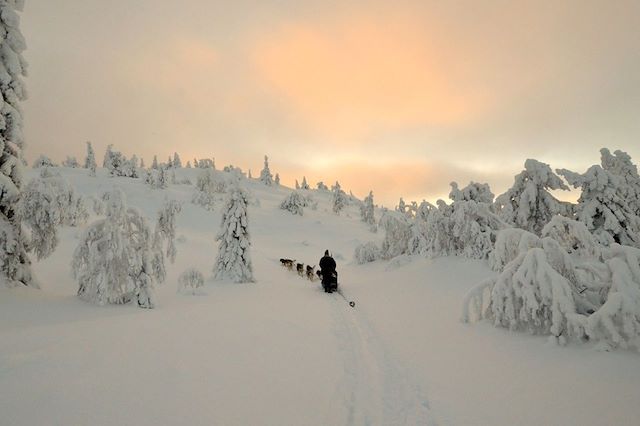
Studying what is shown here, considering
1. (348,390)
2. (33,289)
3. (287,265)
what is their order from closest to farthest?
(348,390), (33,289), (287,265)

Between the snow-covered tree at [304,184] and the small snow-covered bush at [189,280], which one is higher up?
the snow-covered tree at [304,184]

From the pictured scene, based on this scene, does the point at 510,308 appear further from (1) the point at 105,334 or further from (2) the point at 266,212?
(2) the point at 266,212

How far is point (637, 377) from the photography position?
4816mm

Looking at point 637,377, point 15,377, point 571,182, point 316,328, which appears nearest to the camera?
point 15,377

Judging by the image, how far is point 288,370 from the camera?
19.9 ft

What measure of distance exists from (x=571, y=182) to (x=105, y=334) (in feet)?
62.7

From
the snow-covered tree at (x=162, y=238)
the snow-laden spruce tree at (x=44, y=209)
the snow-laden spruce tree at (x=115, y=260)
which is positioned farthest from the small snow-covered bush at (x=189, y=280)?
the snow-laden spruce tree at (x=44, y=209)

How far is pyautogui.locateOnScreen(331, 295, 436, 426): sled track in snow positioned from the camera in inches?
186

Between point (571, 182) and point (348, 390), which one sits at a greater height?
point (571, 182)

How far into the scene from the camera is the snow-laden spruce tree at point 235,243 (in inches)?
774

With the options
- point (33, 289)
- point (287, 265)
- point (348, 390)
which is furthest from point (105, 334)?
point (287, 265)

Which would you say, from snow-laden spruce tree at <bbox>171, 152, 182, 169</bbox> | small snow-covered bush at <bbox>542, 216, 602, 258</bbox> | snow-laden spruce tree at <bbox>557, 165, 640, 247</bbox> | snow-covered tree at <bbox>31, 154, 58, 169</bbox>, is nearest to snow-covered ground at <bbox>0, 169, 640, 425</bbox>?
small snow-covered bush at <bbox>542, 216, 602, 258</bbox>

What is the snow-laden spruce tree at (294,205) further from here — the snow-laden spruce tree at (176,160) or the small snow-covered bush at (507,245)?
the snow-laden spruce tree at (176,160)

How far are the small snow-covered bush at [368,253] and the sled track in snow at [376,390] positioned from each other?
19.4 metres
